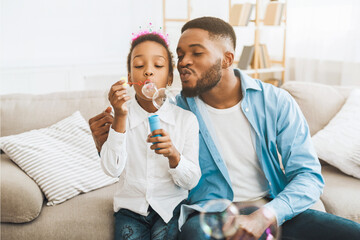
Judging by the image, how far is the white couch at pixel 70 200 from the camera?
149 cm

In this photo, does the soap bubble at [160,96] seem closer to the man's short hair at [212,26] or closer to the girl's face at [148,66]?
the girl's face at [148,66]

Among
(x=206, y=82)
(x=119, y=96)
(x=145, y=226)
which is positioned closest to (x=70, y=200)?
(x=145, y=226)

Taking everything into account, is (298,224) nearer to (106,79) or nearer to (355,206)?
(355,206)

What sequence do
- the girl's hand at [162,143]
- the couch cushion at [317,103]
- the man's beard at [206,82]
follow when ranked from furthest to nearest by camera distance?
the couch cushion at [317,103]
the man's beard at [206,82]
the girl's hand at [162,143]

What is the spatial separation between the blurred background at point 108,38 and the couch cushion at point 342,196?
1.67 meters

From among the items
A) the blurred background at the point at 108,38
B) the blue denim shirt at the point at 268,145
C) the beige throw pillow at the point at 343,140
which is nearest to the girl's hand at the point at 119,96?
the blue denim shirt at the point at 268,145

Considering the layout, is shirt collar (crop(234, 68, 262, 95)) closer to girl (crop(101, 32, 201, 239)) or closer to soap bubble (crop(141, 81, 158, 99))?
girl (crop(101, 32, 201, 239))

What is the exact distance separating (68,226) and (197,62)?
862 mm

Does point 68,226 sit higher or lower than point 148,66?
lower

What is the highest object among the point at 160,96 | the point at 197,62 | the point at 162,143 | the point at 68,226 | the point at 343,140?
the point at 197,62

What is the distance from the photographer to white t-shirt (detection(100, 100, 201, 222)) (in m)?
1.27

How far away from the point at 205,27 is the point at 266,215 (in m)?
0.72

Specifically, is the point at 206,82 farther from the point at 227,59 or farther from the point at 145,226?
the point at 145,226

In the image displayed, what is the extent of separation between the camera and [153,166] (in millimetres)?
1337
